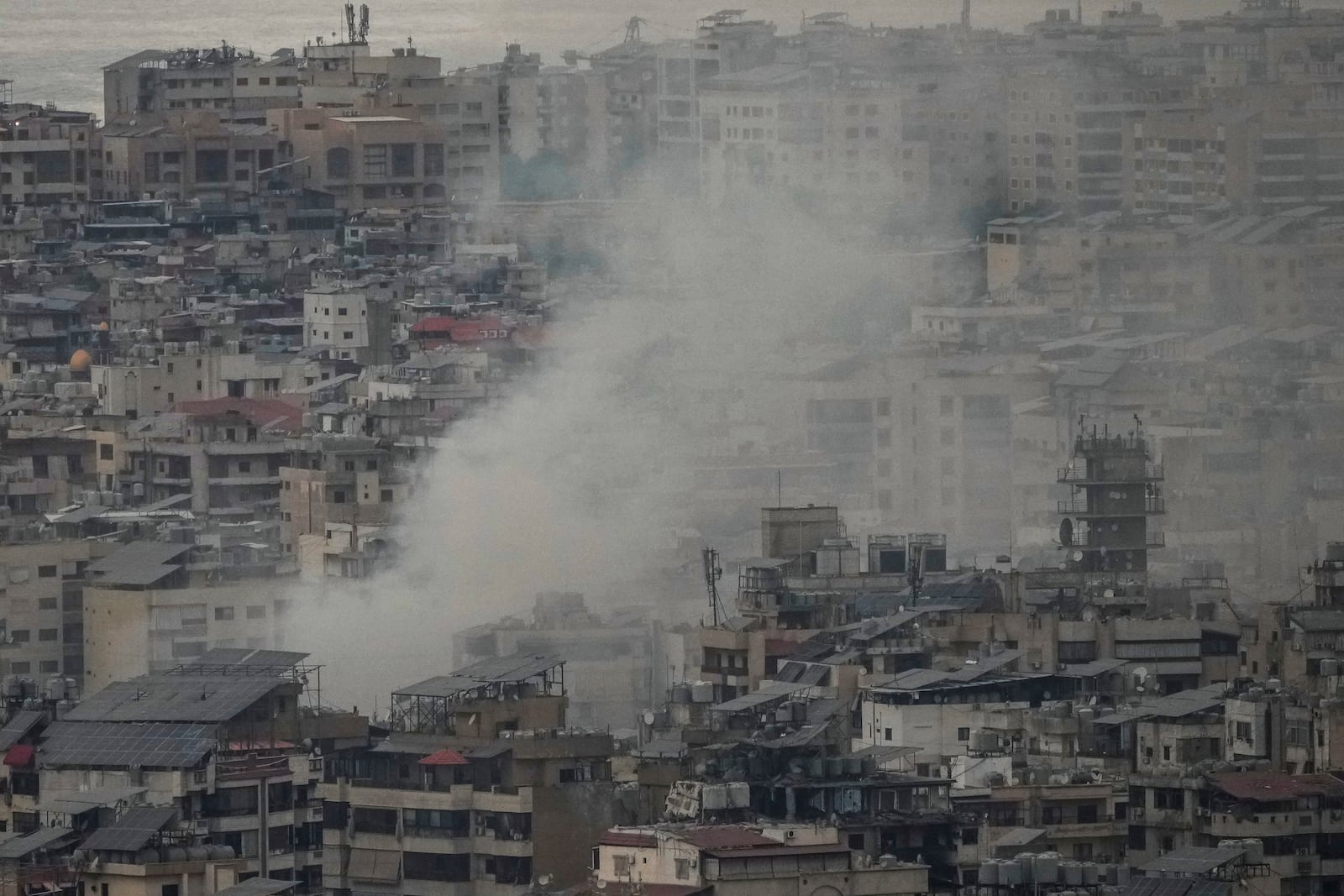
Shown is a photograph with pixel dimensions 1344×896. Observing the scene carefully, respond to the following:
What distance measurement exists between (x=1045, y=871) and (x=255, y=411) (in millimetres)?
24506

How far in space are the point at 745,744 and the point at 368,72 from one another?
58.2m

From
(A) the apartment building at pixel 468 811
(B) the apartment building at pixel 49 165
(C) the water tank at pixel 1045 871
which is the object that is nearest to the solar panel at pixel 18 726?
(A) the apartment building at pixel 468 811

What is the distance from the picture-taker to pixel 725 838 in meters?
31.9

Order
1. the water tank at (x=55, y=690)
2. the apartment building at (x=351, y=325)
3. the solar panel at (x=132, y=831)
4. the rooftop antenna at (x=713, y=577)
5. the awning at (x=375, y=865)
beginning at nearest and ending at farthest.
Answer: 1. the solar panel at (x=132, y=831)
2. the awning at (x=375, y=865)
3. the water tank at (x=55, y=690)
4. the rooftop antenna at (x=713, y=577)
5. the apartment building at (x=351, y=325)

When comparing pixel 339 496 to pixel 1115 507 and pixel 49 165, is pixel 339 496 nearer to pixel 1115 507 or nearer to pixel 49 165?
pixel 1115 507

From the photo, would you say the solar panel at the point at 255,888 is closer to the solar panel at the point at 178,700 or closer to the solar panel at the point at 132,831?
the solar panel at the point at 132,831

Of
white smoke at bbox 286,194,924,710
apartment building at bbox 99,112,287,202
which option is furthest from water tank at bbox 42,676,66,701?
apartment building at bbox 99,112,287,202

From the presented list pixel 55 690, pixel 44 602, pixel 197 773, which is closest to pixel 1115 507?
pixel 44 602

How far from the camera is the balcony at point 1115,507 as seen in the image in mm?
45781

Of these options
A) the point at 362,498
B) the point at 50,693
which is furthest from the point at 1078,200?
the point at 50,693

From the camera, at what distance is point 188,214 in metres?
81.0

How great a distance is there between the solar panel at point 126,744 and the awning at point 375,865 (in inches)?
41.8

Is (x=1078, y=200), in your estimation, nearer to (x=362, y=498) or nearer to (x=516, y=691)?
(x=362, y=498)

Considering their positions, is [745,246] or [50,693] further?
[745,246]
